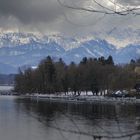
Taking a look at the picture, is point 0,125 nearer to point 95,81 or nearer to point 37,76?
point 95,81

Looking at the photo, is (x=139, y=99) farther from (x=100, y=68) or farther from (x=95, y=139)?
(x=95, y=139)

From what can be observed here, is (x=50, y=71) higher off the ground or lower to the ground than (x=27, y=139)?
higher

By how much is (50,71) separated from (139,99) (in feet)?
183

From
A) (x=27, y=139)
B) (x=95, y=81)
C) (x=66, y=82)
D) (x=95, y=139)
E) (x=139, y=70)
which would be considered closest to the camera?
(x=95, y=139)

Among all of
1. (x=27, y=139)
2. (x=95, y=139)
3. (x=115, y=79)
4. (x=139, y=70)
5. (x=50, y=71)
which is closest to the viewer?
(x=95, y=139)

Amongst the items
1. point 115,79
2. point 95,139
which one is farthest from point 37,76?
point 95,139

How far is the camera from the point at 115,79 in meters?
147

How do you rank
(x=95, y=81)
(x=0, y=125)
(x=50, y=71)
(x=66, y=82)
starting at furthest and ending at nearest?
1. (x=50, y=71)
2. (x=66, y=82)
3. (x=95, y=81)
4. (x=0, y=125)

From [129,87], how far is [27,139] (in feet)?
313

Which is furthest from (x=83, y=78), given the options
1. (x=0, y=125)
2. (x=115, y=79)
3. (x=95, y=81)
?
(x=0, y=125)

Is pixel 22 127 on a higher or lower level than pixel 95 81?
lower

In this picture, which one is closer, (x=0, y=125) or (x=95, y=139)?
(x=95, y=139)

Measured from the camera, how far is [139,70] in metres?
138

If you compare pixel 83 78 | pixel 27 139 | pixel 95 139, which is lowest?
pixel 27 139
